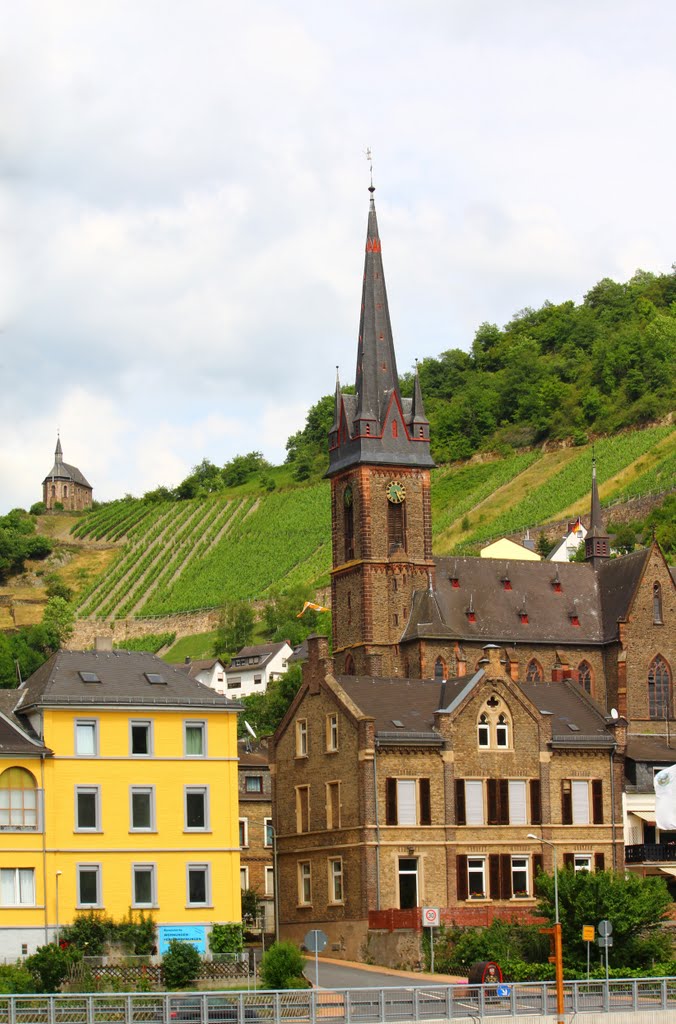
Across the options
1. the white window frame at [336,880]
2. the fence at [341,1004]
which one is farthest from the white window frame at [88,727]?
the fence at [341,1004]

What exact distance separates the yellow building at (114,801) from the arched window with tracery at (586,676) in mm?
29245

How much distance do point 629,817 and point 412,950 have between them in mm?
13932

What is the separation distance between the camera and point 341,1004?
1804 inches

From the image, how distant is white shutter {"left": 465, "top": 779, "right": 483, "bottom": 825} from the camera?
7025 centimetres

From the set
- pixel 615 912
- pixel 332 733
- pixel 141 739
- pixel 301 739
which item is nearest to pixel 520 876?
pixel 332 733

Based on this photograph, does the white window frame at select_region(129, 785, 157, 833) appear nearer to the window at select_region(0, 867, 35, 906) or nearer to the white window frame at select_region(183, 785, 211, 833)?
the white window frame at select_region(183, 785, 211, 833)

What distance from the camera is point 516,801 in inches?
2810

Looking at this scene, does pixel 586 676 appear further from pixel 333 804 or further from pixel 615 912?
pixel 615 912

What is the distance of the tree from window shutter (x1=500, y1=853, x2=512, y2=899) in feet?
28.6

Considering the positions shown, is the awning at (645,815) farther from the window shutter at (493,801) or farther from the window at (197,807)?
the window at (197,807)

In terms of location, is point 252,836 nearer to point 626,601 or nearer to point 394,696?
point 394,696

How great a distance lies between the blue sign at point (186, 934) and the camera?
61.1 m

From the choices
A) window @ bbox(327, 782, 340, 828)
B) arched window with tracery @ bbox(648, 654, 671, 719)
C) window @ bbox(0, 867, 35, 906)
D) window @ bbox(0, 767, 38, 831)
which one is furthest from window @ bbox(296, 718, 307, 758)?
arched window with tracery @ bbox(648, 654, 671, 719)

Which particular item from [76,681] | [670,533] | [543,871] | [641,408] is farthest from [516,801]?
[641,408]
